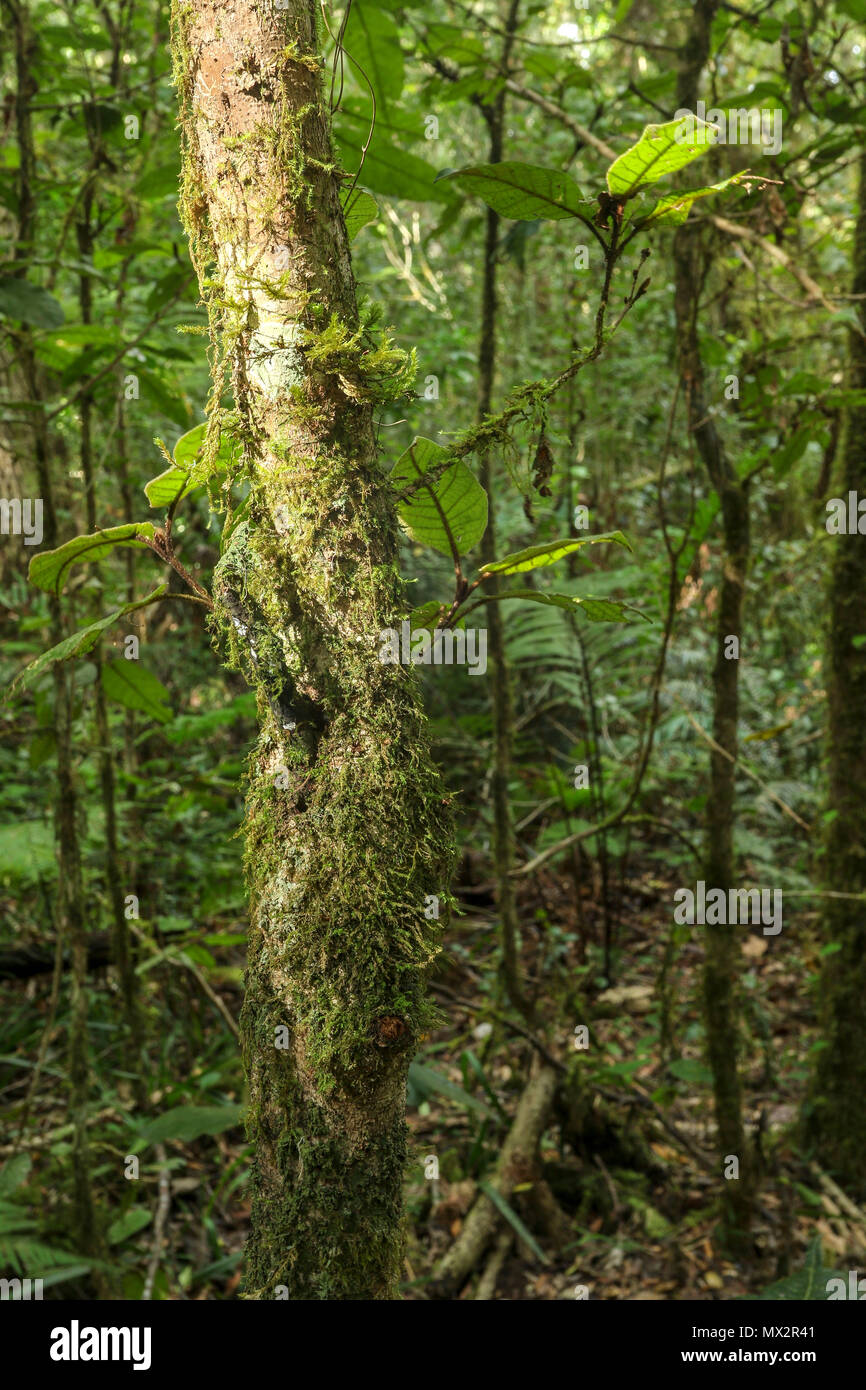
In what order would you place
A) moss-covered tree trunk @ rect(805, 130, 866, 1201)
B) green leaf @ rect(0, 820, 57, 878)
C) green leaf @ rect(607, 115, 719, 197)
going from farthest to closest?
green leaf @ rect(0, 820, 57, 878)
moss-covered tree trunk @ rect(805, 130, 866, 1201)
green leaf @ rect(607, 115, 719, 197)

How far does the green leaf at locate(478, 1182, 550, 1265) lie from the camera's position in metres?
2.51

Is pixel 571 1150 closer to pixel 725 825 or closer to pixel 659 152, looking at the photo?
pixel 725 825

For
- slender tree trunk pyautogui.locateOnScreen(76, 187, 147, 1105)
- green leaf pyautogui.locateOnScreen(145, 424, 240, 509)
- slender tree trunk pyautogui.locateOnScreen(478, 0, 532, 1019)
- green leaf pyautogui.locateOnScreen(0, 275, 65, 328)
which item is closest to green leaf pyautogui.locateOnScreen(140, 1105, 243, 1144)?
slender tree trunk pyautogui.locateOnScreen(76, 187, 147, 1105)

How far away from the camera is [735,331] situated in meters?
6.00

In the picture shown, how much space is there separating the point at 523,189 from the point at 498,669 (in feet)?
6.63

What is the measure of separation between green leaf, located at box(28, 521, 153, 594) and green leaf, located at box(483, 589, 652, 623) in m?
0.39

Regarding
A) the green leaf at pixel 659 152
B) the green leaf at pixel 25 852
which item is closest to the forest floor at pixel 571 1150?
the green leaf at pixel 25 852

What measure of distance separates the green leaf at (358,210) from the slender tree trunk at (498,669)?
1516 mm

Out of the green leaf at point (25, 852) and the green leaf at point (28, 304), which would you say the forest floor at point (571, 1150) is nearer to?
the green leaf at point (25, 852)

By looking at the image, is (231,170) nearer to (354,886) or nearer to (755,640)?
(354,886)

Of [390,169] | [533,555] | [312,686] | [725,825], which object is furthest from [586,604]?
[725,825]

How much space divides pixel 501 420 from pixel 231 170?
13.8 inches

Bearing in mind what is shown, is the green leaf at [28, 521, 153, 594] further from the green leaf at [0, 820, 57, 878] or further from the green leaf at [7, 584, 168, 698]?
the green leaf at [0, 820, 57, 878]

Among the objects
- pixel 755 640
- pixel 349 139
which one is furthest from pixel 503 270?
pixel 349 139
